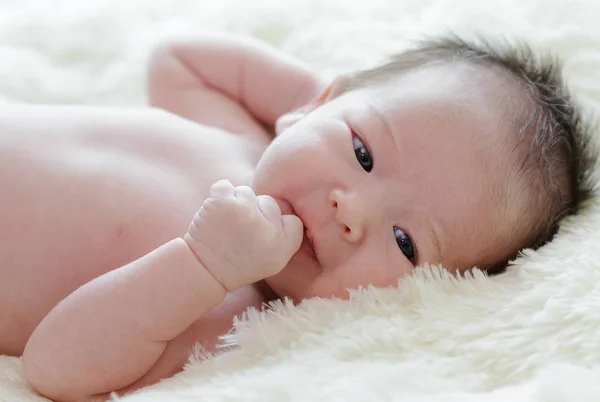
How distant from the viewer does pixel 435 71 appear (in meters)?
1.10

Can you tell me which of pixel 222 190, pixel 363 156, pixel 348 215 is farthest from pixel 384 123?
pixel 222 190

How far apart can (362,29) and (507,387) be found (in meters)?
0.97

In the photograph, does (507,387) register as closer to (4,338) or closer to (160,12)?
(4,338)

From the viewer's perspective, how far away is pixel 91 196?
104cm

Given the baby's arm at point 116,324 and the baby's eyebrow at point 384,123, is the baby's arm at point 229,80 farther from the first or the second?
the baby's arm at point 116,324

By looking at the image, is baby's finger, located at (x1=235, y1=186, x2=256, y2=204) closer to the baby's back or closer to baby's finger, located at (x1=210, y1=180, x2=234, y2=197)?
baby's finger, located at (x1=210, y1=180, x2=234, y2=197)

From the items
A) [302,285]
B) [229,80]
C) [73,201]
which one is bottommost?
[302,285]

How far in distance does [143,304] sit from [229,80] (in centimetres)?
65

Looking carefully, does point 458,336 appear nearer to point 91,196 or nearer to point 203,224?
point 203,224

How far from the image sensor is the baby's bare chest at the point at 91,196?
1.01 m

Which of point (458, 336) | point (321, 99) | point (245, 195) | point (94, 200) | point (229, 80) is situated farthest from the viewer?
point (229, 80)

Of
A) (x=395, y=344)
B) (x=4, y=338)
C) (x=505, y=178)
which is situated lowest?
(x=4, y=338)

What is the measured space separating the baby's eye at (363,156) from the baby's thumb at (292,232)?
0.13m

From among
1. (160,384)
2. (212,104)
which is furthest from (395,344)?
(212,104)
